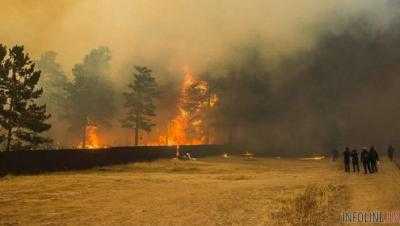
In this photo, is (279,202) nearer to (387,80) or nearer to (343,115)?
(343,115)

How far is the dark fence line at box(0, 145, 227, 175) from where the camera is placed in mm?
28736

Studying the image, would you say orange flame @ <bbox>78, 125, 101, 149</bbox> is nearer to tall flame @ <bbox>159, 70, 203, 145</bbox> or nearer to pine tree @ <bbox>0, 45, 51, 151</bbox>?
tall flame @ <bbox>159, 70, 203, 145</bbox>

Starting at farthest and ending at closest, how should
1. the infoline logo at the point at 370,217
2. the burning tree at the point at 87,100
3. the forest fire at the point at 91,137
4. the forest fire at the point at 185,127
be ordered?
1. the forest fire at the point at 185,127
2. the forest fire at the point at 91,137
3. the burning tree at the point at 87,100
4. the infoline logo at the point at 370,217

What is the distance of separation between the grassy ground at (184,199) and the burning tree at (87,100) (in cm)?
4131

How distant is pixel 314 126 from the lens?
81188 mm

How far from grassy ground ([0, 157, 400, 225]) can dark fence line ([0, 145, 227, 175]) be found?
1.26 metres

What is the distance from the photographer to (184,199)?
19609mm

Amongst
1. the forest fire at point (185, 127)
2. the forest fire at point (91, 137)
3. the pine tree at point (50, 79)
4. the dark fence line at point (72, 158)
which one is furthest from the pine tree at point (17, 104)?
the forest fire at point (185, 127)

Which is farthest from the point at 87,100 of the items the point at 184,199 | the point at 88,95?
the point at 184,199

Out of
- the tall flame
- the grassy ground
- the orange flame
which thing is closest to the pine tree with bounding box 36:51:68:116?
the orange flame

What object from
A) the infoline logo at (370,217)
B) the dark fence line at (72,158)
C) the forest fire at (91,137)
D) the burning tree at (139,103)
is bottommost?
the infoline logo at (370,217)

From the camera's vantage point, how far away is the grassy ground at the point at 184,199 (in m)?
14.9

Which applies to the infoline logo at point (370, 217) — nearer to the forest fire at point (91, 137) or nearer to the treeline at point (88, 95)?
the treeline at point (88, 95)

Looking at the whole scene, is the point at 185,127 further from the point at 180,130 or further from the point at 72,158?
the point at 72,158
